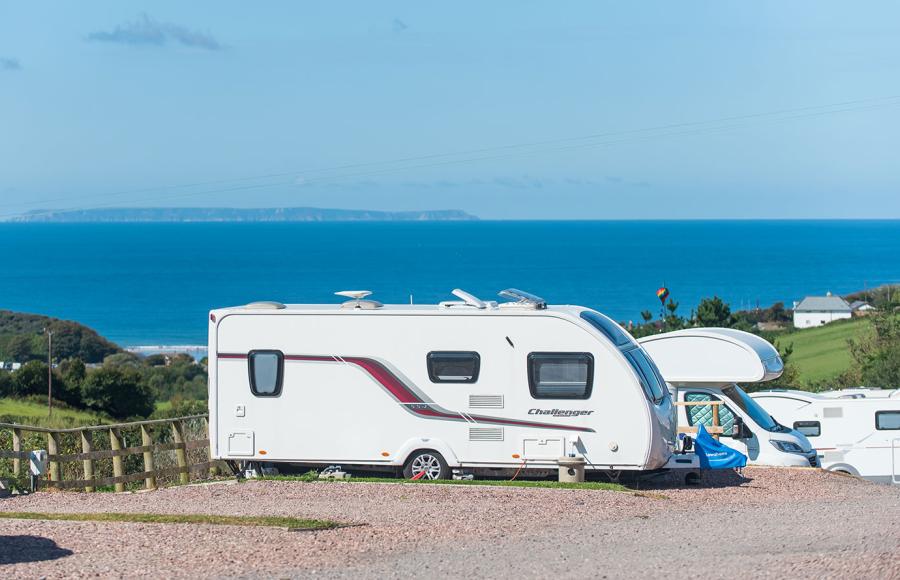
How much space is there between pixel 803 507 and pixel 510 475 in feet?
12.5

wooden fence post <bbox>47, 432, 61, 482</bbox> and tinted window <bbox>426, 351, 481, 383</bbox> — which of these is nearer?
wooden fence post <bbox>47, 432, 61, 482</bbox>

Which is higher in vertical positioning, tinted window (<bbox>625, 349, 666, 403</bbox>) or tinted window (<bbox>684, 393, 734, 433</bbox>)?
tinted window (<bbox>625, 349, 666, 403</bbox>)

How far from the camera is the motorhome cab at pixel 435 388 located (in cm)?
1546

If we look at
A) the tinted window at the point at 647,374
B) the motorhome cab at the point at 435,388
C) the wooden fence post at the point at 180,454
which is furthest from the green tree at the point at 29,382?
the tinted window at the point at 647,374

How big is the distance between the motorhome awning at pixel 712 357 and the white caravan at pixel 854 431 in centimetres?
295

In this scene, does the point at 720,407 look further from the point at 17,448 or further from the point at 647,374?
the point at 17,448

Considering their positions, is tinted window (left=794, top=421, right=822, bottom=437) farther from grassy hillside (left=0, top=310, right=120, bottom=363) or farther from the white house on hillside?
the white house on hillside

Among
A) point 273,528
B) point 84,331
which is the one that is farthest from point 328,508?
point 84,331

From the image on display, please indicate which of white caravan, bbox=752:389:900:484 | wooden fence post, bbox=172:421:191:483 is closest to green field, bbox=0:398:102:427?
wooden fence post, bbox=172:421:191:483

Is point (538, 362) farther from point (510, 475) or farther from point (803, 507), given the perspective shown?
point (803, 507)

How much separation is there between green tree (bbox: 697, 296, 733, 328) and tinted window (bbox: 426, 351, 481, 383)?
26.6 metres

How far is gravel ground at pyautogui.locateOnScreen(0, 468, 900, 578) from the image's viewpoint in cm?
1010

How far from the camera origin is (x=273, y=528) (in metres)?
11.8

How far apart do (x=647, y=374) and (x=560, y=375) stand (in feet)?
4.05
